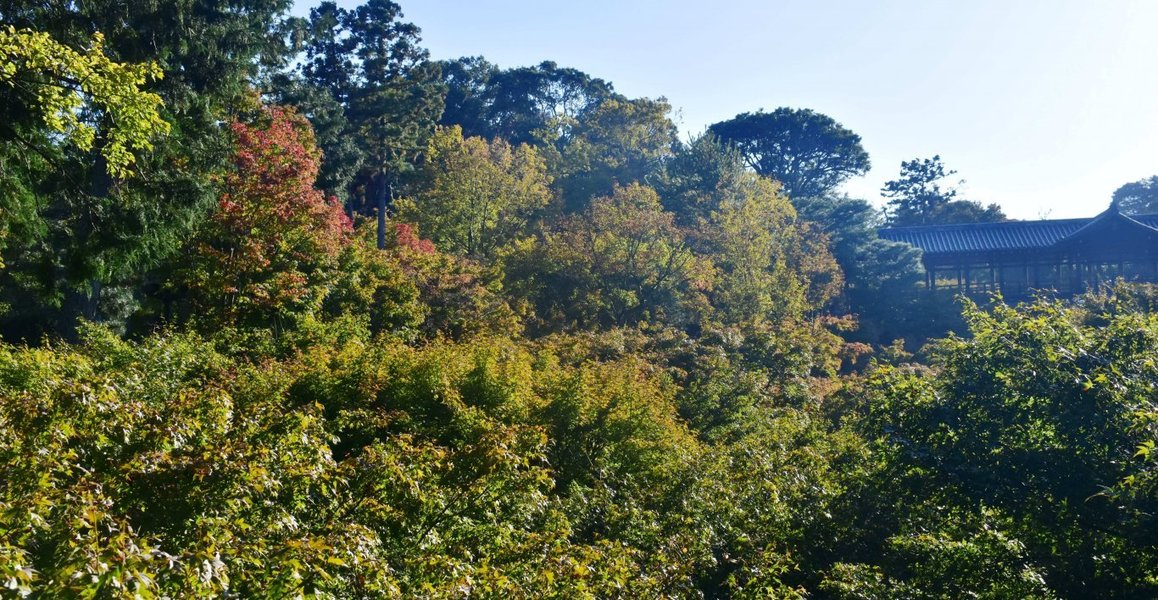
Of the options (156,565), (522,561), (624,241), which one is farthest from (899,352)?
(156,565)

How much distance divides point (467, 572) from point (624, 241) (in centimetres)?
2026

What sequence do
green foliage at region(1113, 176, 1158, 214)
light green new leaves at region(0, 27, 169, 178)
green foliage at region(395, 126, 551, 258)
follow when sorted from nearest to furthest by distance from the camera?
light green new leaves at region(0, 27, 169, 178), green foliage at region(395, 126, 551, 258), green foliage at region(1113, 176, 1158, 214)

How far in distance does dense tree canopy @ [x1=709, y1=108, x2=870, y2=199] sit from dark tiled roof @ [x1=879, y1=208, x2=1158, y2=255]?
8.06 metres

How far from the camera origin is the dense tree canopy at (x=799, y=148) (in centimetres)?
4747

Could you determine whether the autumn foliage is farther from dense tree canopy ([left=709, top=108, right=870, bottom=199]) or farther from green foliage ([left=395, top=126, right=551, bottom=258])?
dense tree canopy ([left=709, top=108, right=870, bottom=199])

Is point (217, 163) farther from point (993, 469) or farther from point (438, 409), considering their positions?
point (993, 469)

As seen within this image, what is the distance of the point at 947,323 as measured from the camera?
3419cm

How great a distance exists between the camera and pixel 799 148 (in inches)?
1884

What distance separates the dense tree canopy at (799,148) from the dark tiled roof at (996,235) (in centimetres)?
806

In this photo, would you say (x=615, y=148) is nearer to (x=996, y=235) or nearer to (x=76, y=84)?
(x=996, y=235)

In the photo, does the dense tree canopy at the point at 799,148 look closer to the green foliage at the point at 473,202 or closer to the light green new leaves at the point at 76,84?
the green foliage at the point at 473,202

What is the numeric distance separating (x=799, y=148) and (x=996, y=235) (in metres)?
12.1

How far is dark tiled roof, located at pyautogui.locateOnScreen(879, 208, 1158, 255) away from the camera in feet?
125

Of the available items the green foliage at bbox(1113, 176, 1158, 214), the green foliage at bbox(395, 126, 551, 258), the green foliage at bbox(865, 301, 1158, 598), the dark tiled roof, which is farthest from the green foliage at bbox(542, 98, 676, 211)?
the green foliage at bbox(1113, 176, 1158, 214)
